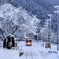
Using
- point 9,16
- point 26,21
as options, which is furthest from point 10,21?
point 26,21

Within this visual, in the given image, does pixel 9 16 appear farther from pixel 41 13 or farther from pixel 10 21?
pixel 41 13

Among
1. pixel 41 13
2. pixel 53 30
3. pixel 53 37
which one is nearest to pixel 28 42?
pixel 53 37

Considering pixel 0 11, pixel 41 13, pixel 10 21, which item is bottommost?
pixel 10 21

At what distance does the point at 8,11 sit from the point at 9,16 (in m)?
1.69

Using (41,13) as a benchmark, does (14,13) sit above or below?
below

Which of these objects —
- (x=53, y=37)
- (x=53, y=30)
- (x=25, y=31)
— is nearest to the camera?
(x=25, y=31)

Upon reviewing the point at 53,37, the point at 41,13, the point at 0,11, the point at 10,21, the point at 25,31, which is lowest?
the point at 53,37

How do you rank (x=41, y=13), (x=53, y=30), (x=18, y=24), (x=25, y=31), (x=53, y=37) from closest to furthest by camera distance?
(x=18, y=24) < (x=25, y=31) < (x=53, y=37) < (x=53, y=30) < (x=41, y=13)

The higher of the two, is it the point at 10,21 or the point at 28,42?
the point at 10,21

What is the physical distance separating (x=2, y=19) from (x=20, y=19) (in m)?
4.05

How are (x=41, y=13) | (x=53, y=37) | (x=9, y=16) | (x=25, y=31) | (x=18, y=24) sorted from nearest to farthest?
(x=9, y=16) → (x=18, y=24) → (x=25, y=31) → (x=53, y=37) → (x=41, y=13)

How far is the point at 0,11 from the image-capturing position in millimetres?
32188

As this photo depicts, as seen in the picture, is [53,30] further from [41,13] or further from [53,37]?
[41,13]

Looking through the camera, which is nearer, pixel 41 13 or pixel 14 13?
pixel 14 13
